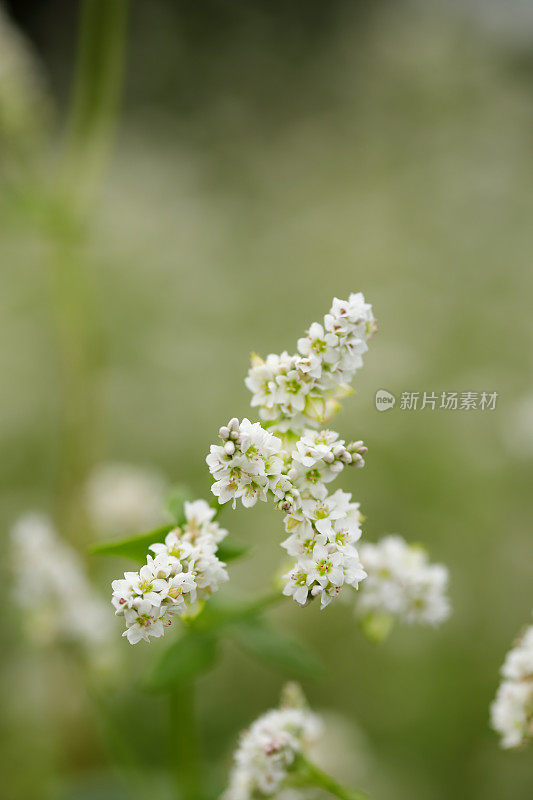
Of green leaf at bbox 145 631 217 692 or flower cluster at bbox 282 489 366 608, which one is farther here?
green leaf at bbox 145 631 217 692

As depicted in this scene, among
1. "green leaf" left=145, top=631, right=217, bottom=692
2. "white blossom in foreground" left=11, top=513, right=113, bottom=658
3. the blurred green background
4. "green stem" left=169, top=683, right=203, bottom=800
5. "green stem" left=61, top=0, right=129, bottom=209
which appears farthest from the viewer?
the blurred green background

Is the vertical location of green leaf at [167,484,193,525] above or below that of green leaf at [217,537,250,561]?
above

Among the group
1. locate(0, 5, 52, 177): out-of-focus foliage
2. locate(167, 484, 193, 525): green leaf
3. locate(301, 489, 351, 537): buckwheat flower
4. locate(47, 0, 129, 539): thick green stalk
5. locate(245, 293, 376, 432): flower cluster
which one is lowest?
locate(301, 489, 351, 537): buckwheat flower

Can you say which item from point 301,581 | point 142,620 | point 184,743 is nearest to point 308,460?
point 301,581

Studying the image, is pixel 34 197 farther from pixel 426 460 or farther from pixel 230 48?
pixel 230 48

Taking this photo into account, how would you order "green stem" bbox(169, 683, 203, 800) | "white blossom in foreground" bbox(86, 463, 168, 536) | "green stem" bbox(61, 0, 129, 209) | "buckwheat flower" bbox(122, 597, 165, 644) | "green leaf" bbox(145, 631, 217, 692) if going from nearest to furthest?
1. "buckwheat flower" bbox(122, 597, 165, 644)
2. "green leaf" bbox(145, 631, 217, 692)
3. "green stem" bbox(169, 683, 203, 800)
4. "white blossom in foreground" bbox(86, 463, 168, 536)
5. "green stem" bbox(61, 0, 129, 209)

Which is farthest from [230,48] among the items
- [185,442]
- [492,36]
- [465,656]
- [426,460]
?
[465,656]

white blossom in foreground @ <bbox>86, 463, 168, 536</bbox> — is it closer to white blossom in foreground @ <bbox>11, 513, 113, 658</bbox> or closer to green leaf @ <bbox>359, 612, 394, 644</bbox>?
white blossom in foreground @ <bbox>11, 513, 113, 658</bbox>

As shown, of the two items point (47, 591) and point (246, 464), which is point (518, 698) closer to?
point (246, 464)

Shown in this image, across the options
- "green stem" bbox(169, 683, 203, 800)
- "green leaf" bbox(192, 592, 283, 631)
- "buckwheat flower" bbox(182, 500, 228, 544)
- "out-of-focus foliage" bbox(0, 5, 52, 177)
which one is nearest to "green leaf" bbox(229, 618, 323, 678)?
"green leaf" bbox(192, 592, 283, 631)

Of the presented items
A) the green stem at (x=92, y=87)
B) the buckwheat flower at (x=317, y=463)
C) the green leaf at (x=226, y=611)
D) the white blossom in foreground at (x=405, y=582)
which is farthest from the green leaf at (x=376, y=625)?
the green stem at (x=92, y=87)
